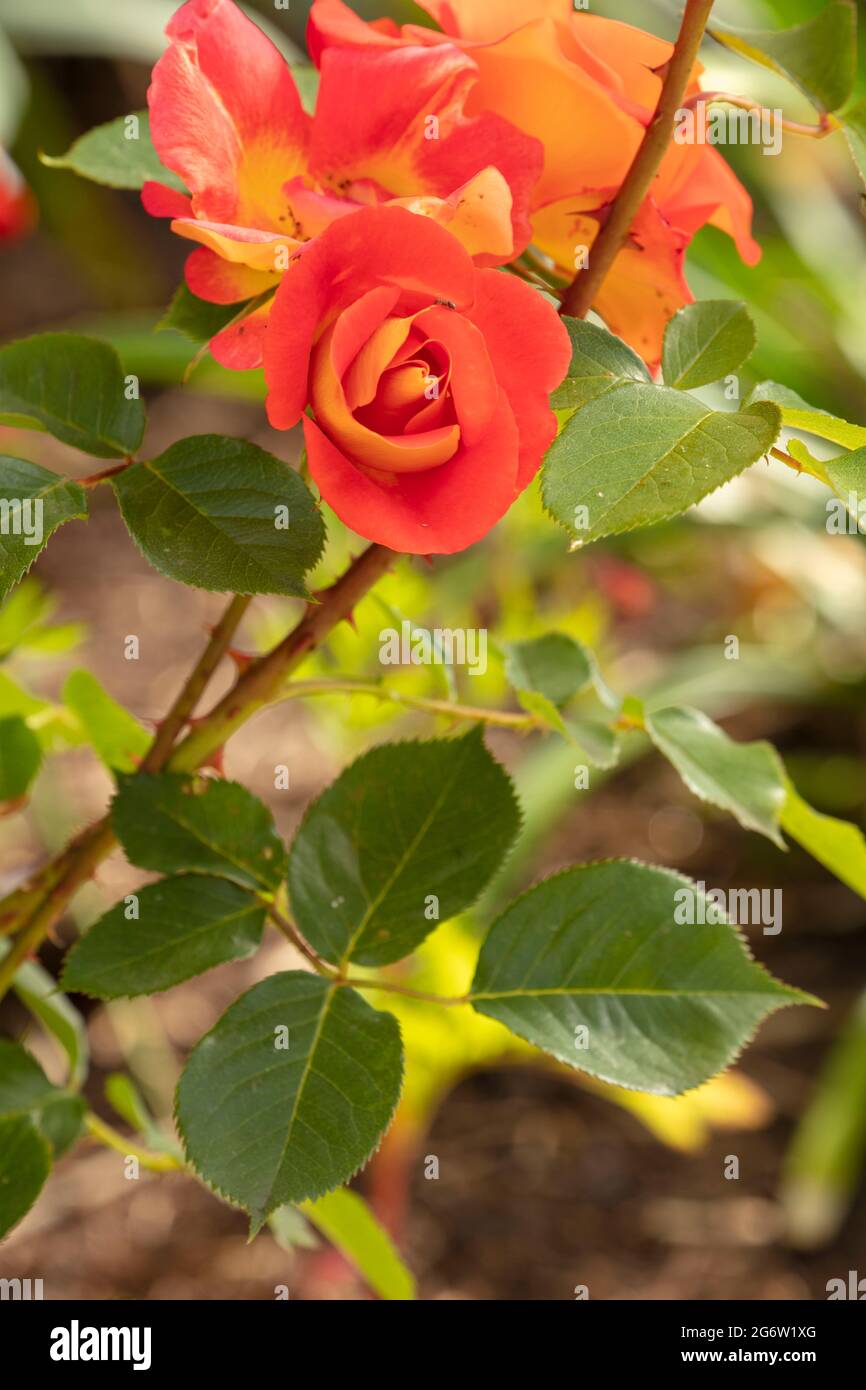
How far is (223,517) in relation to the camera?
0.23m

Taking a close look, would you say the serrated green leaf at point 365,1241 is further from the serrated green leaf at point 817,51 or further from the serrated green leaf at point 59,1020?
the serrated green leaf at point 817,51

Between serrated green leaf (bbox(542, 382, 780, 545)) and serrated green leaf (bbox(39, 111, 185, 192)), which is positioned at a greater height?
serrated green leaf (bbox(39, 111, 185, 192))

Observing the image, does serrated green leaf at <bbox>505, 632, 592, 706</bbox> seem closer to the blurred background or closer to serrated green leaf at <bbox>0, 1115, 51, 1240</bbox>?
the blurred background

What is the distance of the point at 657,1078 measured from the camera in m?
0.26

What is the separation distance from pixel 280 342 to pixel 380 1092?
14 cm

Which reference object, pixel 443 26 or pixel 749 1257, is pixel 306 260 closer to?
pixel 443 26

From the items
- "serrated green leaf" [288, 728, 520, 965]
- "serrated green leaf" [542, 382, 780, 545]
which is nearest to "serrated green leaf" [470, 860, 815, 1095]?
"serrated green leaf" [288, 728, 520, 965]

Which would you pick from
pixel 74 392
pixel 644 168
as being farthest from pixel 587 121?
pixel 74 392

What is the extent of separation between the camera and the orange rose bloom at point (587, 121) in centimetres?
23

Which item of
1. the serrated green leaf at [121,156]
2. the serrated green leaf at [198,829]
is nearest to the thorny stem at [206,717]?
the serrated green leaf at [198,829]

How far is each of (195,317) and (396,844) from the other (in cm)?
12

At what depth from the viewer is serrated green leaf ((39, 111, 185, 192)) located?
30 cm

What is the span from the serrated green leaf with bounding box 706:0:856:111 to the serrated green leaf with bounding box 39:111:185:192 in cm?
13
